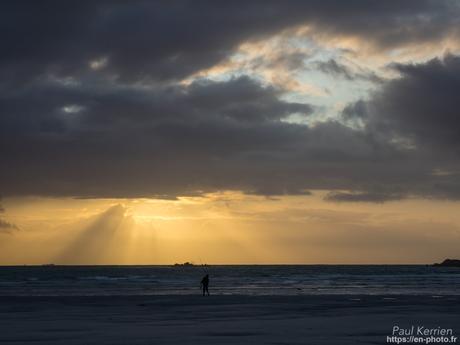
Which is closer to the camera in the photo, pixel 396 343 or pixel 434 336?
pixel 396 343

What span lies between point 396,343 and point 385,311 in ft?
43.4

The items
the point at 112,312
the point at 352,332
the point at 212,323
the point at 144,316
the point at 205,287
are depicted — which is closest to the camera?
the point at 352,332

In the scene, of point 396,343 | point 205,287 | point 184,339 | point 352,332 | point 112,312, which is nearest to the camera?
point 396,343

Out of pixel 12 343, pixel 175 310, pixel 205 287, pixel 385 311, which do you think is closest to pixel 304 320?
pixel 385 311

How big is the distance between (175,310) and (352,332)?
14.5 m

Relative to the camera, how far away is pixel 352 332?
22.2m

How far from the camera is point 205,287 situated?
176 feet

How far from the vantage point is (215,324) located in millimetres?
25875

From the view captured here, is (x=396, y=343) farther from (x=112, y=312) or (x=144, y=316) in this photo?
(x=112, y=312)

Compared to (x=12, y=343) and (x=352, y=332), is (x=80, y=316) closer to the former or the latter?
(x=12, y=343)

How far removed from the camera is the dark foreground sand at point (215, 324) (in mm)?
20719

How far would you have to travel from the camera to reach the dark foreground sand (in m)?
20.7

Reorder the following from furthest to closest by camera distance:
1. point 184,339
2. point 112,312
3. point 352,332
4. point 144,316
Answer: point 112,312
point 144,316
point 352,332
point 184,339

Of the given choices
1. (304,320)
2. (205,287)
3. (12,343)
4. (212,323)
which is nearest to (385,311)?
(304,320)
